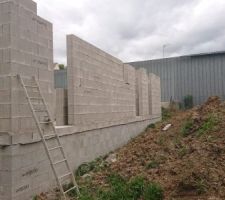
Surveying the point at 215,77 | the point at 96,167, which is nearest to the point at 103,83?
the point at 96,167

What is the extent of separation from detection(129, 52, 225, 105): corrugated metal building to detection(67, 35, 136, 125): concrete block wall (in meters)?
13.0

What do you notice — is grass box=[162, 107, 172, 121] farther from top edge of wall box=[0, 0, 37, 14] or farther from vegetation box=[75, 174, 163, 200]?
top edge of wall box=[0, 0, 37, 14]

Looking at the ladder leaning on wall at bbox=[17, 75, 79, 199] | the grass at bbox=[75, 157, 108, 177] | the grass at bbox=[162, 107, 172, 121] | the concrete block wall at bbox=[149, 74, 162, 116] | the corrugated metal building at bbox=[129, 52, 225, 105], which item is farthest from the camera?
the corrugated metal building at bbox=[129, 52, 225, 105]

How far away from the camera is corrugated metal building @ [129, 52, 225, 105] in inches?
909

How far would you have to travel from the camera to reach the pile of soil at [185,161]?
18.0 ft

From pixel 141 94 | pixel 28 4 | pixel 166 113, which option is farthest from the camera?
pixel 166 113

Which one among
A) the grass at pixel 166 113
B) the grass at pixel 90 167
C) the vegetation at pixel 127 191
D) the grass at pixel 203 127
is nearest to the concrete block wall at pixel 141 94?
the grass at pixel 203 127

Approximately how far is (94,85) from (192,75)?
16772mm

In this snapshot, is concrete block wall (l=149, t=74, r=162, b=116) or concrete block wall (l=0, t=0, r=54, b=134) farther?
concrete block wall (l=149, t=74, r=162, b=116)

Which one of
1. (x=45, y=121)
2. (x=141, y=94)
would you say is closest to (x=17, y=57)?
(x=45, y=121)

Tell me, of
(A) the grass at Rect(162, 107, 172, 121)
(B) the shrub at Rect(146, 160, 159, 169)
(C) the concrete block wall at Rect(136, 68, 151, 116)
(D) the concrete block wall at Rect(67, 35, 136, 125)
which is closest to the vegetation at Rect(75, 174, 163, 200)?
(B) the shrub at Rect(146, 160, 159, 169)

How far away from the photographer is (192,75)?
2391cm

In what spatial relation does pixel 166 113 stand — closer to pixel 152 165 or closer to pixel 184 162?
pixel 152 165

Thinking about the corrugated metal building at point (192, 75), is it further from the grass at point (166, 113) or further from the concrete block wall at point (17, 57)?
the concrete block wall at point (17, 57)
